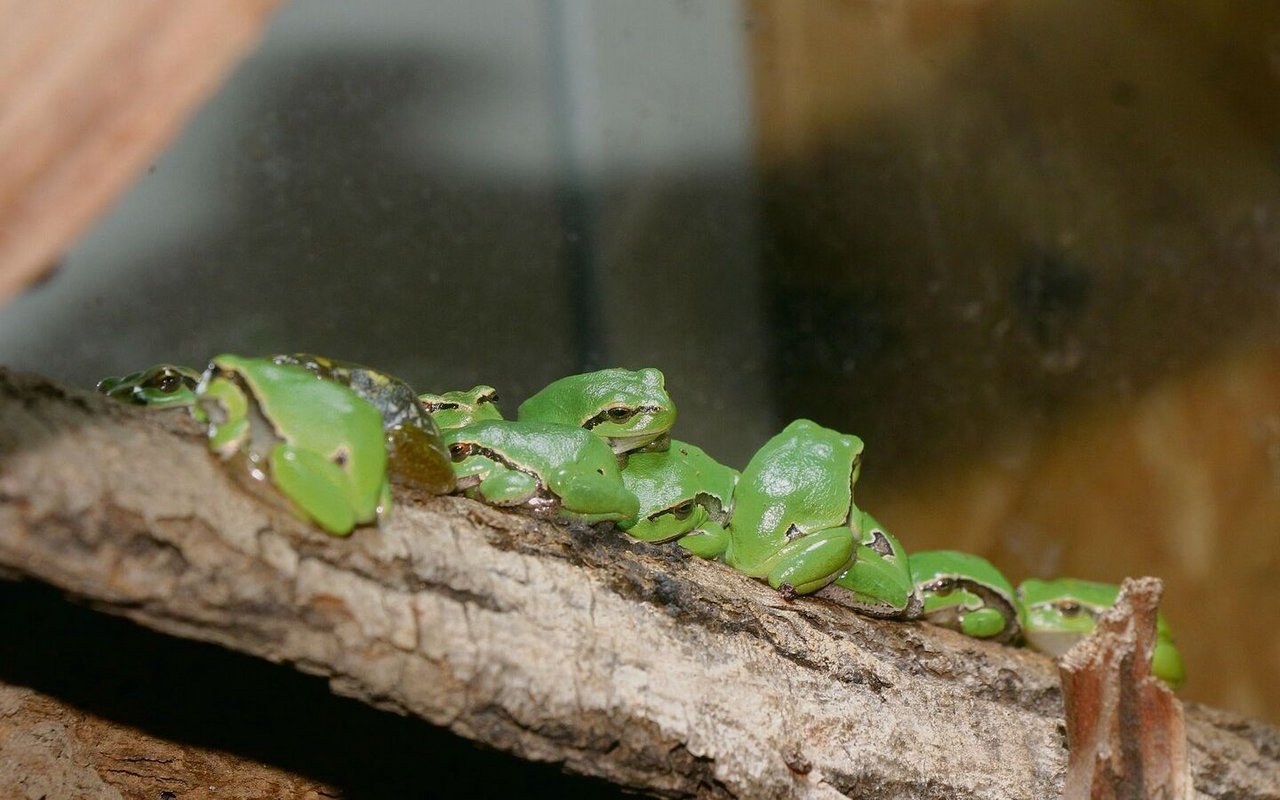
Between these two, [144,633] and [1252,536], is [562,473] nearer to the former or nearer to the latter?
[144,633]

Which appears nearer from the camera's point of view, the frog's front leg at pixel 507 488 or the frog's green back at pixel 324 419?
the frog's green back at pixel 324 419

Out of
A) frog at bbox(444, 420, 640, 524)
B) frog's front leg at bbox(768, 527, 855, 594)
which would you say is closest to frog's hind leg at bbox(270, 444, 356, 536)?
frog at bbox(444, 420, 640, 524)

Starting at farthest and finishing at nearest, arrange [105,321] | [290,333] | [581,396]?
[290,333]
[105,321]
[581,396]

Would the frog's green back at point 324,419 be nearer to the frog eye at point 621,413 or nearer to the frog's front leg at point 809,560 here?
the frog eye at point 621,413

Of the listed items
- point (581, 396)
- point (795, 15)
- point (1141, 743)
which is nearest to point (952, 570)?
point (1141, 743)

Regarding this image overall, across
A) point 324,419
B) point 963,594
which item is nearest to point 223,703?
point 324,419

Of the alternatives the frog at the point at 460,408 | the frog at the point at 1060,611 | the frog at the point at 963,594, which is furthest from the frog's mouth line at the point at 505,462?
→ the frog at the point at 1060,611
